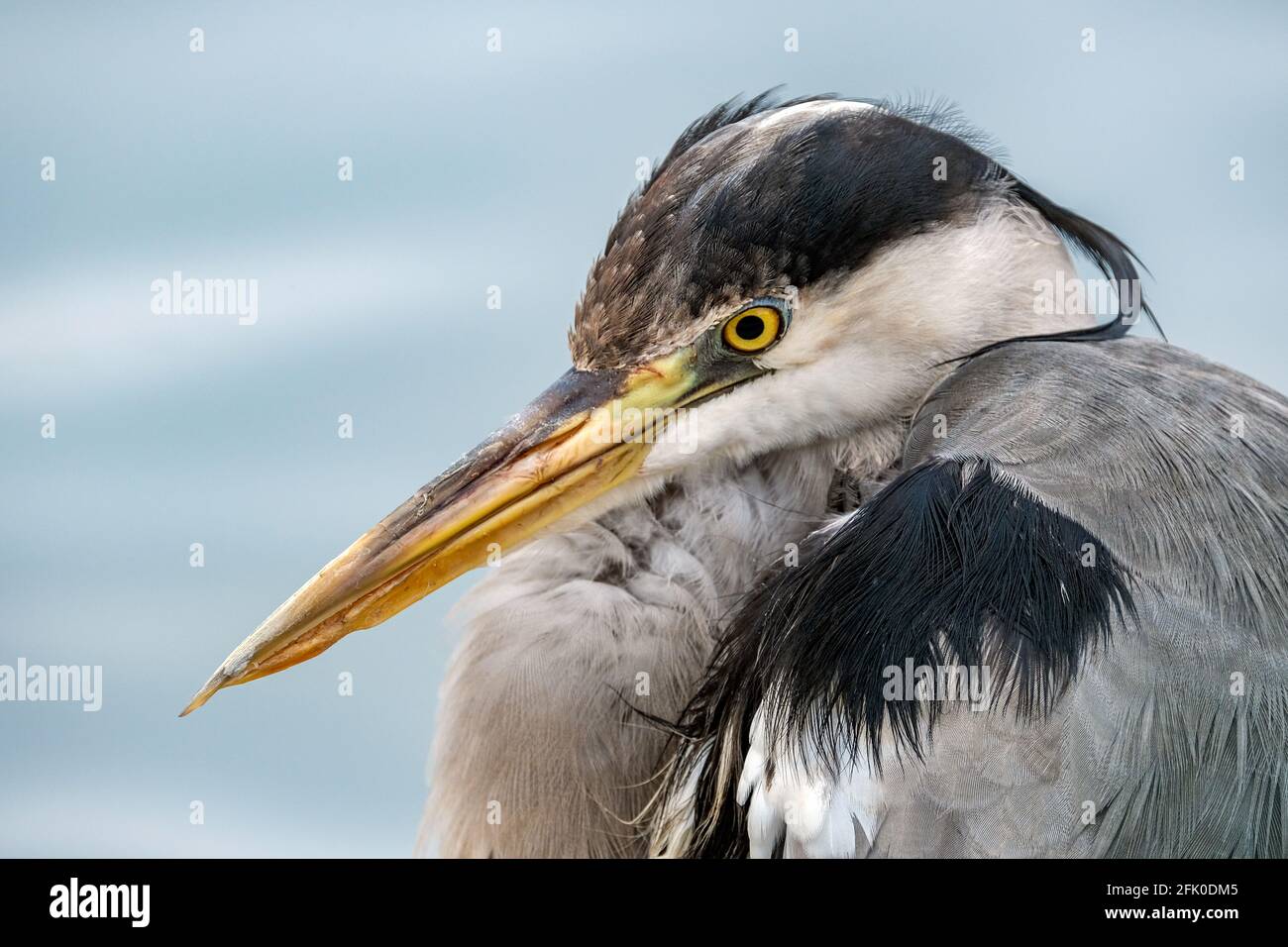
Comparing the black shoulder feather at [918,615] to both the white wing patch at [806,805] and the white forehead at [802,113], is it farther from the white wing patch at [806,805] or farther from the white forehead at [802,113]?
the white forehead at [802,113]

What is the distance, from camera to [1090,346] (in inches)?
58.9

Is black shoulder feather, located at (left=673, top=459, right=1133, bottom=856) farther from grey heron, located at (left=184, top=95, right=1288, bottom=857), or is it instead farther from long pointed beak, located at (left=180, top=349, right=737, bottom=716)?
long pointed beak, located at (left=180, top=349, right=737, bottom=716)

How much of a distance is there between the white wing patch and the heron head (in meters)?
0.37

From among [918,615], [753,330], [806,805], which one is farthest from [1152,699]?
[753,330]

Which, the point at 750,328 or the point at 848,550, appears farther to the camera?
the point at 750,328

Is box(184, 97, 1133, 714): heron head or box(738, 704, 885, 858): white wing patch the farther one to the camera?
box(184, 97, 1133, 714): heron head

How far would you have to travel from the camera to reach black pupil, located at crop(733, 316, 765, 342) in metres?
1.53

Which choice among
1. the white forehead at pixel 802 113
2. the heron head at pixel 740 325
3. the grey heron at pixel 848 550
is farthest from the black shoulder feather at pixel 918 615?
the white forehead at pixel 802 113

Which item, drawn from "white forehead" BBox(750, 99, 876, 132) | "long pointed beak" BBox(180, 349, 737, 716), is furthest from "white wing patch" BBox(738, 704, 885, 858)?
"white forehead" BBox(750, 99, 876, 132)

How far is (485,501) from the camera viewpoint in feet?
5.21

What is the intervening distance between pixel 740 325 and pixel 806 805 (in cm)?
51

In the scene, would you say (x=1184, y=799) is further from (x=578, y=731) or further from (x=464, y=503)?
(x=464, y=503)

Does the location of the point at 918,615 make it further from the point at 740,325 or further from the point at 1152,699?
the point at 740,325
